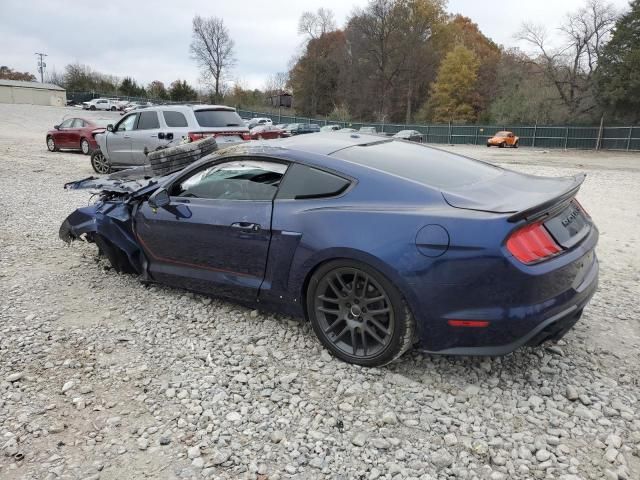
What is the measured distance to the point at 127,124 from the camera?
1206 cm

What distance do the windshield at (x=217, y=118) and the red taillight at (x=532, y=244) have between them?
29.6 feet

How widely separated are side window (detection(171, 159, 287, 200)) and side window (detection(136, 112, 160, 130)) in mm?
7987

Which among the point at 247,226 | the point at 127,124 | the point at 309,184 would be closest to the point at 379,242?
the point at 309,184

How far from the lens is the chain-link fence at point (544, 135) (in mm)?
36219

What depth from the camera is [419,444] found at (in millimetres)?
2549

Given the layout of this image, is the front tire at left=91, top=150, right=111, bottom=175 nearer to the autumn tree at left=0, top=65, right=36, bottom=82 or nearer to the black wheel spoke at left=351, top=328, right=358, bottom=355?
the black wheel spoke at left=351, top=328, right=358, bottom=355

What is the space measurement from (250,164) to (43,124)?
133 ft

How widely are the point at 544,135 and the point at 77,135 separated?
36886 mm

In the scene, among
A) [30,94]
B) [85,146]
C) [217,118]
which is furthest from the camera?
[30,94]

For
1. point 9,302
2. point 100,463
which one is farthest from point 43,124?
point 100,463

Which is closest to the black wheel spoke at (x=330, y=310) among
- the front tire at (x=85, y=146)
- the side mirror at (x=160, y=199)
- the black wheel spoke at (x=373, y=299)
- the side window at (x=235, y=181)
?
the black wheel spoke at (x=373, y=299)

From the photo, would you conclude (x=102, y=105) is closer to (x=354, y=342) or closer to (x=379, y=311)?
(x=354, y=342)

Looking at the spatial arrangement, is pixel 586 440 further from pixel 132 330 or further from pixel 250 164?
pixel 132 330

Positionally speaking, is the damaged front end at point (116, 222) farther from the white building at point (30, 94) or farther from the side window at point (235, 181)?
the white building at point (30, 94)
